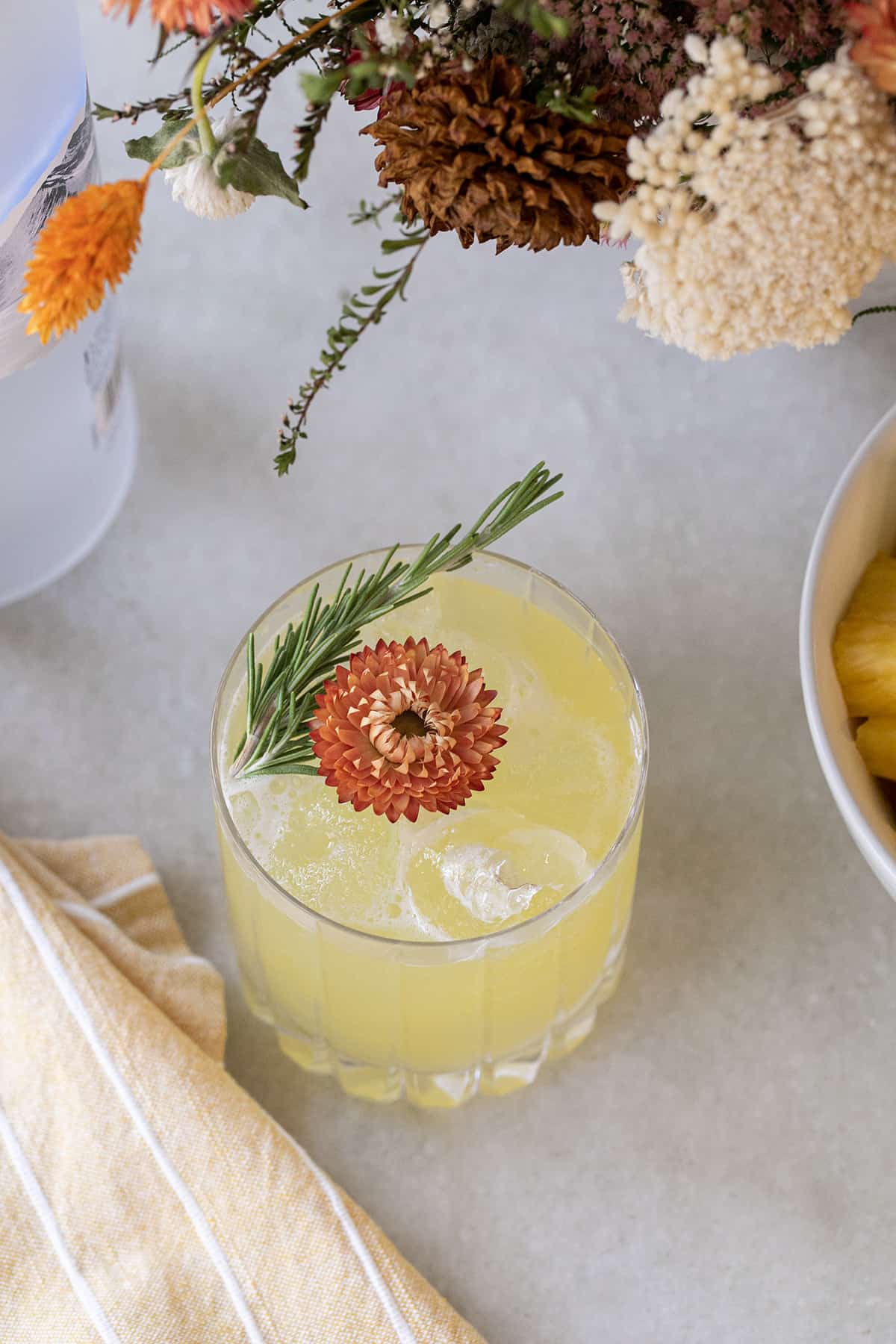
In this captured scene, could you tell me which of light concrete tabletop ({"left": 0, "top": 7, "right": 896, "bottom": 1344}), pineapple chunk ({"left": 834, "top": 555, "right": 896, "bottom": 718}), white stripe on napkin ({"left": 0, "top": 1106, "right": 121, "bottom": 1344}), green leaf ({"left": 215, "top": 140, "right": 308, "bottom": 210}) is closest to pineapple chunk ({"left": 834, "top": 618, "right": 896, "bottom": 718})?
pineapple chunk ({"left": 834, "top": 555, "right": 896, "bottom": 718})

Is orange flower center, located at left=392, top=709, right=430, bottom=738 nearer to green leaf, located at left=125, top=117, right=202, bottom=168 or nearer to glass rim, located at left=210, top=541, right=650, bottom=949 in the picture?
glass rim, located at left=210, top=541, right=650, bottom=949

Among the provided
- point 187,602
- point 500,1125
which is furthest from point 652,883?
point 187,602

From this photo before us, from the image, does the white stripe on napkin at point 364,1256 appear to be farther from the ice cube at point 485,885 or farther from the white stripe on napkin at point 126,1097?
the ice cube at point 485,885

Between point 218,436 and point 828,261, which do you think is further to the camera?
point 218,436

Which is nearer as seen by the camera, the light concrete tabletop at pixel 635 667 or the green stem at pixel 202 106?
the green stem at pixel 202 106

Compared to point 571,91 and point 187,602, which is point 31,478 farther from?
point 571,91

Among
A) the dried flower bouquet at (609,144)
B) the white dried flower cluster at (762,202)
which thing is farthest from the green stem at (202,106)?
the white dried flower cluster at (762,202)
